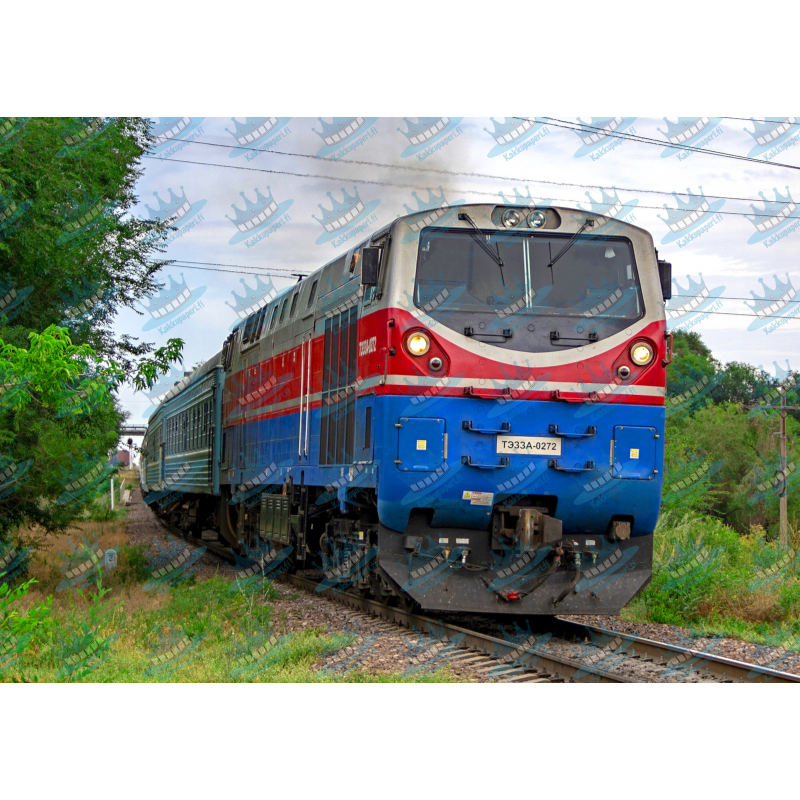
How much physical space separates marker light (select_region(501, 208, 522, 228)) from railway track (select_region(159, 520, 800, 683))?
3.94 m

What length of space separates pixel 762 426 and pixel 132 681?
44.4m

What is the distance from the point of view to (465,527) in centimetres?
890

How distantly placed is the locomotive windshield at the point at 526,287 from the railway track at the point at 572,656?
2.81 m

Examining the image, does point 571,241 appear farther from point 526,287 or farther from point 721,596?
point 721,596

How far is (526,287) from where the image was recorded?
888cm

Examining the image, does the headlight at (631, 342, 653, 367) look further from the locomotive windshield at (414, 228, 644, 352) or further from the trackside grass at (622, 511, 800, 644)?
the trackside grass at (622, 511, 800, 644)

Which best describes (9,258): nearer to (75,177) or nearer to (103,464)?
(75,177)

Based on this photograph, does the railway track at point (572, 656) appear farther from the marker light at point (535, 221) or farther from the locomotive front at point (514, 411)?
the marker light at point (535, 221)

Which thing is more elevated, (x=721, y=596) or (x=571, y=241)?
(x=571, y=241)

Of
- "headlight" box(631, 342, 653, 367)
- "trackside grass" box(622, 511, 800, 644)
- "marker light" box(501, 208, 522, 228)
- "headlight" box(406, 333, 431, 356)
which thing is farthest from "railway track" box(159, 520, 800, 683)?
"marker light" box(501, 208, 522, 228)

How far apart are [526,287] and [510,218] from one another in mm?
720

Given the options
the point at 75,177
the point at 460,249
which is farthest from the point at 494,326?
the point at 75,177

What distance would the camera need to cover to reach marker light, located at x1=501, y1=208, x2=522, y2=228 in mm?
9023

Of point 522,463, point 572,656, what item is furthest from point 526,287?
point 572,656
